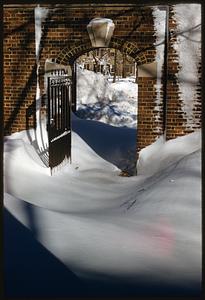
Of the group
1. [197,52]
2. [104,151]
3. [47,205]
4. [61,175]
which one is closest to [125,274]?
[47,205]

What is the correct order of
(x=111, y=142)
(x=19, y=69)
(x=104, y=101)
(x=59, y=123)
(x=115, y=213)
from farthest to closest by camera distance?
(x=104, y=101), (x=111, y=142), (x=19, y=69), (x=59, y=123), (x=115, y=213)

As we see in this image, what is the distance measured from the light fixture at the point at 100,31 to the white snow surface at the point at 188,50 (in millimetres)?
1286

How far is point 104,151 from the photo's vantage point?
41.8ft

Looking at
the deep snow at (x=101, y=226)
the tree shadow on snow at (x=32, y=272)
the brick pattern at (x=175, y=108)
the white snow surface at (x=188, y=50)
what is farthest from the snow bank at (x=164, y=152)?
the tree shadow on snow at (x=32, y=272)

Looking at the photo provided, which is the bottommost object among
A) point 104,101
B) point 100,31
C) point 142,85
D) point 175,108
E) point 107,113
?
point 107,113

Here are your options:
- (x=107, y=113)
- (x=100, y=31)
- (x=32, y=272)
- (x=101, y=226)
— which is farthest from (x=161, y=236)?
(x=107, y=113)

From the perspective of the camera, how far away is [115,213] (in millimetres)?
6234

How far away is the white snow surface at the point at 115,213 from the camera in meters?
4.11

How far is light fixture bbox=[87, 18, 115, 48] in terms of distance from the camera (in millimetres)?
9453

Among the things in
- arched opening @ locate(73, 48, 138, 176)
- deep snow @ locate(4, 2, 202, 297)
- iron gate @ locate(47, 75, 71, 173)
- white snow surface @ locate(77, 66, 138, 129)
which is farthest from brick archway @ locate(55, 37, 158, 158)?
white snow surface @ locate(77, 66, 138, 129)

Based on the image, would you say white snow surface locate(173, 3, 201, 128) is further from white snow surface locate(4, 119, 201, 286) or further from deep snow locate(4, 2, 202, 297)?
white snow surface locate(4, 119, 201, 286)

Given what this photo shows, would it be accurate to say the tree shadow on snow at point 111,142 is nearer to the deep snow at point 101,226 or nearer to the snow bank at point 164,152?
the snow bank at point 164,152

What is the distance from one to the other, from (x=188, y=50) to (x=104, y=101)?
15.4m

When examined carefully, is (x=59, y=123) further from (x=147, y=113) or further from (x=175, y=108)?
(x=175, y=108)
